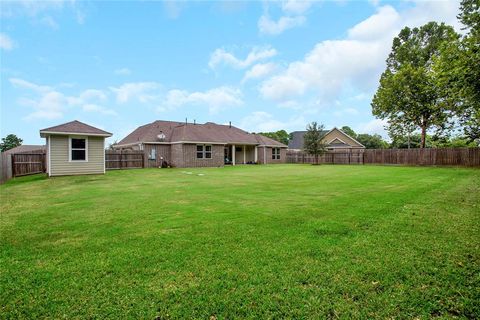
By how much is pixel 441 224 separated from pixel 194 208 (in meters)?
4.80

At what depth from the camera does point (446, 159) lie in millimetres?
22656

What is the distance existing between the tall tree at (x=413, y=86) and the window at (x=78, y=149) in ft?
95.4

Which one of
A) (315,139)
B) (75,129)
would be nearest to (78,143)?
(75,129)

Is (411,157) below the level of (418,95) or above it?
below

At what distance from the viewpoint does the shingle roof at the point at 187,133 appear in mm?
24359

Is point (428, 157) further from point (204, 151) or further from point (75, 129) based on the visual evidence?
point (75, 129)

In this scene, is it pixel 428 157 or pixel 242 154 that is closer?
pixel 428 157

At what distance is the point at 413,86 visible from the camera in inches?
1054

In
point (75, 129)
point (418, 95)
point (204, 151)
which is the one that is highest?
point (418, 95)

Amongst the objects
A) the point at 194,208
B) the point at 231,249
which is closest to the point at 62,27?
the point at 194,208

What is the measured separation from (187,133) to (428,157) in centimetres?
2238

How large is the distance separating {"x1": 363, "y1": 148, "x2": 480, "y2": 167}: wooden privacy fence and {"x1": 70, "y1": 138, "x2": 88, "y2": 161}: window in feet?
87.7

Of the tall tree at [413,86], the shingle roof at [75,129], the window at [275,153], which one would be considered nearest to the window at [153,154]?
the shingle roof at [75,129]

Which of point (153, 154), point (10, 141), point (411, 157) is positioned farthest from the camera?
point (10, 141)
